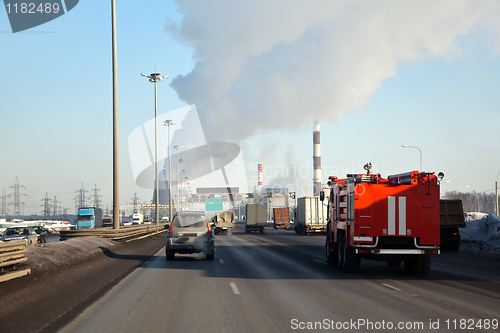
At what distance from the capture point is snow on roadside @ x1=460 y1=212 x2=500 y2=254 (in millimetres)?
28544

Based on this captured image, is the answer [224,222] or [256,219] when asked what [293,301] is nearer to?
[224,222]

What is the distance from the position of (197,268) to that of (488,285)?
30.3ft

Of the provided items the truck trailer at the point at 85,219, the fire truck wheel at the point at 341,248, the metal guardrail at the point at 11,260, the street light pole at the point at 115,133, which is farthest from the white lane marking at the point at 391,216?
the truck trailer at the point at 85,219

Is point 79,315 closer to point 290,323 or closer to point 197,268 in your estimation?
point 290,323

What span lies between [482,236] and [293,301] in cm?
2566

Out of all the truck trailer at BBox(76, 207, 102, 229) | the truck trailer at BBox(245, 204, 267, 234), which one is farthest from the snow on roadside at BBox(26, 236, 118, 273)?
the truck trailer at BBox(76, 207, 102, 229)

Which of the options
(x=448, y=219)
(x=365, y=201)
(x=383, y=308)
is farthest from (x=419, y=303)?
(x=448, y=219)

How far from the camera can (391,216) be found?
15375 mm

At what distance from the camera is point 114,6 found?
28.1 metres

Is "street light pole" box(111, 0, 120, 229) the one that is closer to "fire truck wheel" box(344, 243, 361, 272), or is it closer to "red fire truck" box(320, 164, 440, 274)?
"fire truck wheel" box(344, 243, 361, 272)

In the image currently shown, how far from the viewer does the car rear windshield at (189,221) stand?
814 inches

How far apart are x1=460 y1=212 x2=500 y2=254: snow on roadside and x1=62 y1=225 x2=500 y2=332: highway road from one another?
41.7ft

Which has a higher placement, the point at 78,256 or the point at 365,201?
the point at 365,201

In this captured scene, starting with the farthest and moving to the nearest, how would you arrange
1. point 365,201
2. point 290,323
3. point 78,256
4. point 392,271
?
point 78,256 → point 392,271 → point 365,201 → point 290,323
